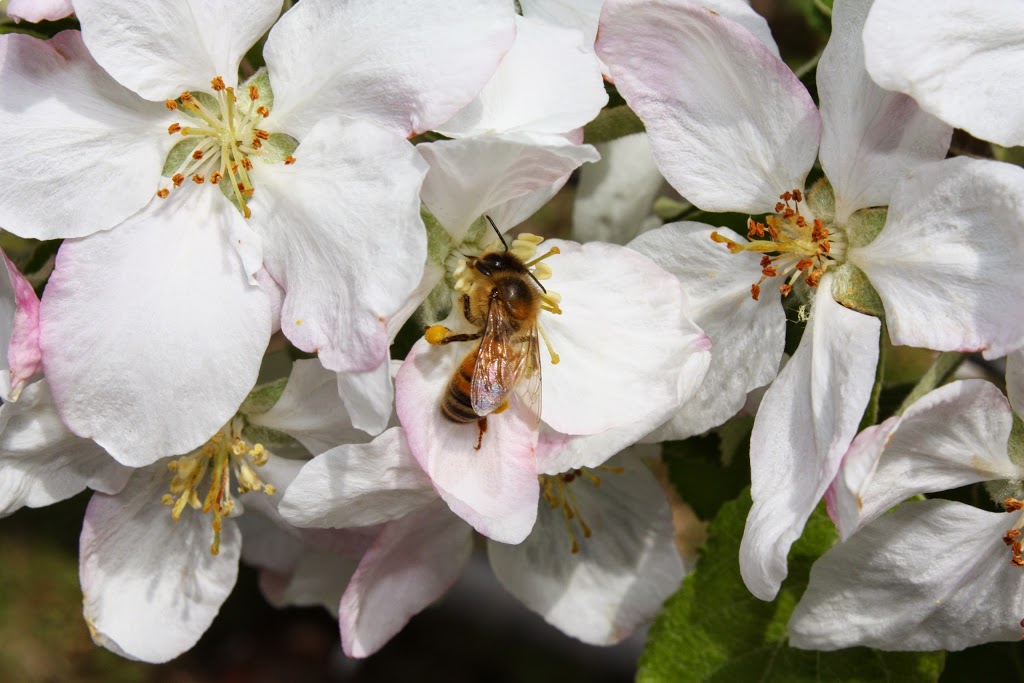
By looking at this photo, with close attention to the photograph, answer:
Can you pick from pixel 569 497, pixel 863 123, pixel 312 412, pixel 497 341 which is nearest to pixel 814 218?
pixel 863 123

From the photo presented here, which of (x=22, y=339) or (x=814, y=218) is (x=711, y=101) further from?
(x=22, y=339)

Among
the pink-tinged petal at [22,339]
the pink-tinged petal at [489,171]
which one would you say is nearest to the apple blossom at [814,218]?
the pink-tinged petal at [489,171]

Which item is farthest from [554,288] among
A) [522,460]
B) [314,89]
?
[314,89]

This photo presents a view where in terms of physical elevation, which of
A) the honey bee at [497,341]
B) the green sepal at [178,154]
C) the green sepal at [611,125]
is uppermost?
the green sepal at [178,154]

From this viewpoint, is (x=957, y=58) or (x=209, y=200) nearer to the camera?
(x=957, y=58)

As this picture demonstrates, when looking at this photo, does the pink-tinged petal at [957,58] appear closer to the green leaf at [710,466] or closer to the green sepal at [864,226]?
the green sepal at [864,226]

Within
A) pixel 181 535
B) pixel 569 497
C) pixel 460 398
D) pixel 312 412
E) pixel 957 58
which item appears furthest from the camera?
pixel 569 497
